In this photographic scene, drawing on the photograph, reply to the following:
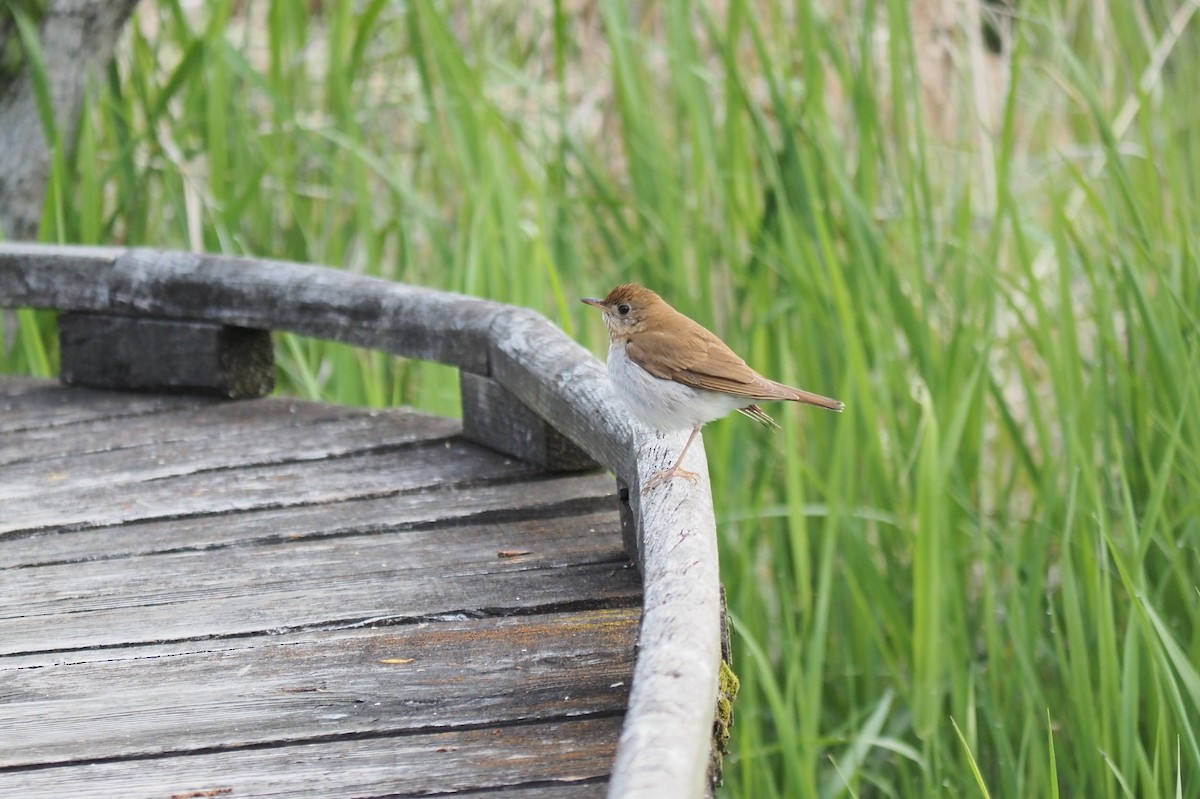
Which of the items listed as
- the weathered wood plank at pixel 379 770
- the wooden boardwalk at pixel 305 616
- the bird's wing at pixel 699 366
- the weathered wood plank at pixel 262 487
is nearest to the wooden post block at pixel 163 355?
the wooden boardwalk at pixel 305 616

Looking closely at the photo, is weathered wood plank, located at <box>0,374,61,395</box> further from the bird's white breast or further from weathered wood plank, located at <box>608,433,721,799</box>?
weathered wood plank, located at <box>608,433,721,799</box>

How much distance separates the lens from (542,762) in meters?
1.56

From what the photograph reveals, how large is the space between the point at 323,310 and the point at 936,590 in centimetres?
145

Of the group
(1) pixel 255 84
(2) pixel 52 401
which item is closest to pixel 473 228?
(1) pixel 255 84

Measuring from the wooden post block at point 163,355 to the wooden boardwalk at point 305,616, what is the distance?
26 centimetres

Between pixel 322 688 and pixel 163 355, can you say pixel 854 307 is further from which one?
pixel 322 688

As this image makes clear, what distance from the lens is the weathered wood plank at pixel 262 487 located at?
8.36 ft

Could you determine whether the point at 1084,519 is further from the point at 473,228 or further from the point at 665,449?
the point at 473,228

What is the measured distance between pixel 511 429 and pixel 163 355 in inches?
41.2

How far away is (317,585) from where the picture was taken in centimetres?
216

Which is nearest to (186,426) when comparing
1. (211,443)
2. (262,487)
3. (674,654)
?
(211,443)

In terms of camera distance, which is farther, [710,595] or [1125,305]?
[1125,305]

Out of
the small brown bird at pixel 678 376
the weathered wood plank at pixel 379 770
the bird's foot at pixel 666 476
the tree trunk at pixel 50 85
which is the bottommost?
the weathered wood plank at pixel 379 770

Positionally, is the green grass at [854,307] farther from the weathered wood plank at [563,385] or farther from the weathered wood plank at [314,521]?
the weathered wood plank at [314,521]
